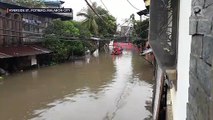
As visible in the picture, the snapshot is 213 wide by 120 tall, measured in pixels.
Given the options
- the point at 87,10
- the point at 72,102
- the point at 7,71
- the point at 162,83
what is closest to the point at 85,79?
the point at 7,71

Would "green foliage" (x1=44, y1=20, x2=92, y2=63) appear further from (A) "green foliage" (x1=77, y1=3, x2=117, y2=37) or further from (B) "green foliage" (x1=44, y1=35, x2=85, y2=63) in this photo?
(A) "green foliage" (x1=77, y1=3, x2=117, y2=37)

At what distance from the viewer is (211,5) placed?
1.85m

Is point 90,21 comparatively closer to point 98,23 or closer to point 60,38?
point 98,23

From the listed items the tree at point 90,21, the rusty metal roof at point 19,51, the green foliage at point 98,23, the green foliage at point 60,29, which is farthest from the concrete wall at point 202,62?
the tree at point 90,21

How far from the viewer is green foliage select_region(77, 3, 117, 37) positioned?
5025cm

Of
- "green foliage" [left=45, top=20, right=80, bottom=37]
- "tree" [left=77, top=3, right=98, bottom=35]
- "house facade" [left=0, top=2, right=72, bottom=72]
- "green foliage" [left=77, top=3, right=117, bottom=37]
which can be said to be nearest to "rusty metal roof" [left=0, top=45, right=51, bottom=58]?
"house facade" [left=0, top=2, right=72, bottom=72]

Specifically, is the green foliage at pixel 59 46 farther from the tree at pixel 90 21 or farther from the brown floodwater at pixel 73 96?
the tree at pixel 90 21

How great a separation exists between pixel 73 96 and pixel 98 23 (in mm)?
38428

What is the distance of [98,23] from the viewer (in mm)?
55656

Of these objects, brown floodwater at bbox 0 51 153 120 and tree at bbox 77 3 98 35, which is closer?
brown floodwater at bbox 0 51 153 120

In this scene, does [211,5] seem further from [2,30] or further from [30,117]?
[2,30]

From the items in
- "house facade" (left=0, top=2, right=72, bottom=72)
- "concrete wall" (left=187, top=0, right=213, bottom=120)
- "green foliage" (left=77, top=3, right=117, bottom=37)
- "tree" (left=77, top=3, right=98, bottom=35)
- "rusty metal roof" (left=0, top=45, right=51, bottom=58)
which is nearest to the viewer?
"concrete wall" (left=187, top=0, right=213, bottom=120)

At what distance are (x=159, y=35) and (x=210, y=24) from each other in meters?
3.97

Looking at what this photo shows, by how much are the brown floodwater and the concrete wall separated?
11.2 meters
